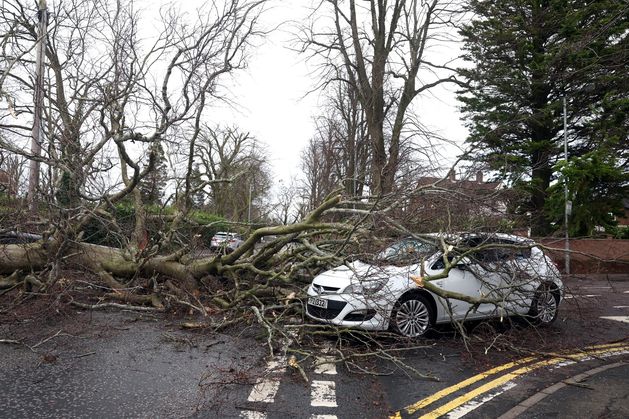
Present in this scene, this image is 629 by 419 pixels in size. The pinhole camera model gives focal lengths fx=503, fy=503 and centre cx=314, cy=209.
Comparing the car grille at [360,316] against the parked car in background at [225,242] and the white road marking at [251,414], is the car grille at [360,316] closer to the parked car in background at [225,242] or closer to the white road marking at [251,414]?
the white road marking at [251,414]

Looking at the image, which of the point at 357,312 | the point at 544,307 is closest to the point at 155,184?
the point at 357,312

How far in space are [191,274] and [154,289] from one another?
0.68m

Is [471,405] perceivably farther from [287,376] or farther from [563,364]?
[563,364]

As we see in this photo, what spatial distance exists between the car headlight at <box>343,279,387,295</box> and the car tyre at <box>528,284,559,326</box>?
2469 millimetres

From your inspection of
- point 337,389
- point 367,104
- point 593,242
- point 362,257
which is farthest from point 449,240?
point 593,242

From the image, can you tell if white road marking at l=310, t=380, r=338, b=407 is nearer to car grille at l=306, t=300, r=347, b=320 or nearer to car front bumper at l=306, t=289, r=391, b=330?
car front bumper at l=306, t=289, r=391, b=330

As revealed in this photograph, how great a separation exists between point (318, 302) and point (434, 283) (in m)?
1.61

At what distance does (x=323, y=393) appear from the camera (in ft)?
15.3

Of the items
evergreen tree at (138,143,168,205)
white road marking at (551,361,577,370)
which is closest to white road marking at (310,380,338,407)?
white road marking at (551,361,577,370)

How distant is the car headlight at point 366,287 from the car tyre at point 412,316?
318mm

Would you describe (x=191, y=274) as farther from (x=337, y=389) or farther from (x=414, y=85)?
(x=414, y=85)

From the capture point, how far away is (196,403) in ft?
14.1

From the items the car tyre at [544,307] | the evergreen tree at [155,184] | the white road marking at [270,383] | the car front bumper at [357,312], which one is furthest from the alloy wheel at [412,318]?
the evergreen tree at [155,184]

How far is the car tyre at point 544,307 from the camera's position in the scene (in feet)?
24.2
